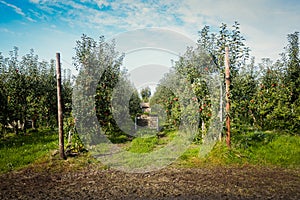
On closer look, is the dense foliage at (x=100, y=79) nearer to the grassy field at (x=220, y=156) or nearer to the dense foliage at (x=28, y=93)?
the grassy field at (x=220, y=156)

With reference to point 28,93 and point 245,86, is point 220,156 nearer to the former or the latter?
point 245,86

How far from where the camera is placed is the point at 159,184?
527cm

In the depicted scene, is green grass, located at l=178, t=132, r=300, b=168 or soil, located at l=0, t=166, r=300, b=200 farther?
green grass, located at l=178, t=132, r=300, b=168

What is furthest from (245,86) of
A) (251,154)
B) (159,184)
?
(159,184)

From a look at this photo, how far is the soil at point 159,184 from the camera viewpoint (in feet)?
15.3

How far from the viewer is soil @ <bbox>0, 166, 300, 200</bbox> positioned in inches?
184

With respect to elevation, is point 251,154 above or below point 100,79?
below

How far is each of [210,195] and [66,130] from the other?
5624 millimetres

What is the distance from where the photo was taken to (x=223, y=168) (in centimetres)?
638

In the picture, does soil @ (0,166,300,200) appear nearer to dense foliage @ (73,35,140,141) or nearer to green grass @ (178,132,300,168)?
green grass @ (178,132,300,168)

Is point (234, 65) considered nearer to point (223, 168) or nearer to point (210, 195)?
point (223, 168)

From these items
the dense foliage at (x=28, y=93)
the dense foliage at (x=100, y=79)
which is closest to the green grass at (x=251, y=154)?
the dense foliage at (x=100, y=79)

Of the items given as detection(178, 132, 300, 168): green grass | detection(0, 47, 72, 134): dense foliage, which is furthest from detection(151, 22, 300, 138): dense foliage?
detection(0, 47, 72, 134): dense foliage

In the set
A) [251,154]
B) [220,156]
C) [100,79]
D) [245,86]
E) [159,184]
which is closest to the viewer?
[159,184]
